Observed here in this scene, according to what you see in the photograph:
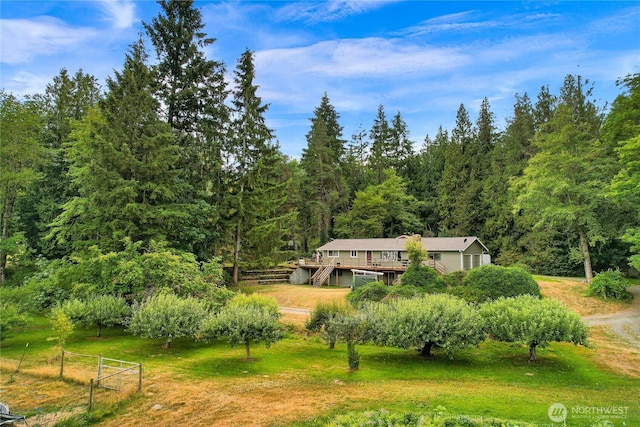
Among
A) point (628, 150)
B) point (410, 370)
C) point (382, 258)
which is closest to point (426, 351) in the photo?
point (410, 370)

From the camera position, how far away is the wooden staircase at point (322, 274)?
34312 mm

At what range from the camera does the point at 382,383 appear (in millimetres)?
9984

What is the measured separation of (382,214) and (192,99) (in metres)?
26.2

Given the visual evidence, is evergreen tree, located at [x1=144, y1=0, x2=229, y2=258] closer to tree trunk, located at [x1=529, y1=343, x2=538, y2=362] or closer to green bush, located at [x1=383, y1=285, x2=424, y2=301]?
green bush, located at [x1=383, y1=285, x2=424, y2=301]

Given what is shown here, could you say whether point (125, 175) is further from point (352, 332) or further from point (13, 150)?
point (352, 332)

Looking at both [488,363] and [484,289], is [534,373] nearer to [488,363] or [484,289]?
[488,363]

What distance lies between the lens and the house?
31281 mm

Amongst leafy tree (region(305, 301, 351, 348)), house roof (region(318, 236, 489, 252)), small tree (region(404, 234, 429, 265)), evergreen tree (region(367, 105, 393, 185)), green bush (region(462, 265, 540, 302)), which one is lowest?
leafy tree (region(305, 301, 351, 348))

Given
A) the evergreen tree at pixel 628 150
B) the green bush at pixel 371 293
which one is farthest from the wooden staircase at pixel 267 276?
the evergreen tree at pixel 628 150

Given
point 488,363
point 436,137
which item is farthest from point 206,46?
point 436,137

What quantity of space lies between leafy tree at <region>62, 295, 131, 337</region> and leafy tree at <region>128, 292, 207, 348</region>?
2.16 metres

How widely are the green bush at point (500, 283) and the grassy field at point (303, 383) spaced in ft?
15.6

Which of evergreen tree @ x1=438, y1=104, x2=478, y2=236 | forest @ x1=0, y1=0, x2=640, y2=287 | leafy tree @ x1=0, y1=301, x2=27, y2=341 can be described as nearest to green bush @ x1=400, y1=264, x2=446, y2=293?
forest @ x1=0, y1=0, x2=640, y2=287

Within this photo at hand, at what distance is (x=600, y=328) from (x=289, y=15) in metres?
20.2
